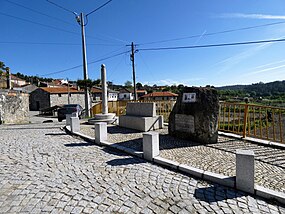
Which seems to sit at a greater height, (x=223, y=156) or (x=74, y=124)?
(x=74, y=124)

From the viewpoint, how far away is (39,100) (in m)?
39.8

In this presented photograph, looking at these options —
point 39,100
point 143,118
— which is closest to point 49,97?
point 39,100

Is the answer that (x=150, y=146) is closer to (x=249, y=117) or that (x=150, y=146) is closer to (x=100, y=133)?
(x=100, y=133)

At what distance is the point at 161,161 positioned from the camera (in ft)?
13.4

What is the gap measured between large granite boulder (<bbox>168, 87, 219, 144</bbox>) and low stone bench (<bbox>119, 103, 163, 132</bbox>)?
1719 millimetres

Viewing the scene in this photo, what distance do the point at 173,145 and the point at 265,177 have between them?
258 centimetres

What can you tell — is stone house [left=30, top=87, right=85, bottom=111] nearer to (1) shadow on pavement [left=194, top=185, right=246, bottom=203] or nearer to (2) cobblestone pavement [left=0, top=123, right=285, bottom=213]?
(2) cobblestone pavement [left=0, top=123, right=285, bottom=213]

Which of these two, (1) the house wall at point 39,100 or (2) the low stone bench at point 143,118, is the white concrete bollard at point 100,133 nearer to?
(2) the low stone bench at point 143,118

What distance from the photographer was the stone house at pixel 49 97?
125 feet

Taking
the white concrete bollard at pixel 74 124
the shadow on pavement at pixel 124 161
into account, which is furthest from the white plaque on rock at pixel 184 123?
the white concrete bollard at pixel 74 124

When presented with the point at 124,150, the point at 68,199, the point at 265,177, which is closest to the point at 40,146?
the point at 124,150

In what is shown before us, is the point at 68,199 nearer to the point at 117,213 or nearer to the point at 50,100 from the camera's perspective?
the point at 117,213

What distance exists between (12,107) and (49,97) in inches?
1039

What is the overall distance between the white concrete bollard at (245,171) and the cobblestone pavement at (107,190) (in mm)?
144
